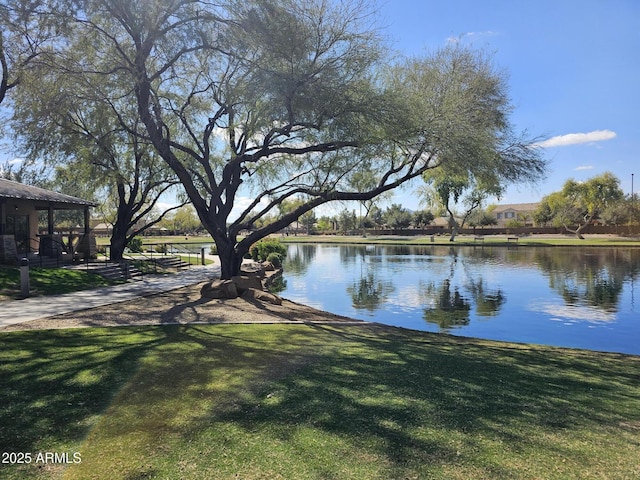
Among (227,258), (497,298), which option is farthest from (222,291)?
(497,298)

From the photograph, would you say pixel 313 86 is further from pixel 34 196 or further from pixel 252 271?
pixel 34 196

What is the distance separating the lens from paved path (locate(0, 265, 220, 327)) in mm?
10336

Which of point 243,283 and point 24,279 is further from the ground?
point 24,279

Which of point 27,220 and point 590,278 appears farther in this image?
point 27,220

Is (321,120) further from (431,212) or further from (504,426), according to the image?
(431,212)

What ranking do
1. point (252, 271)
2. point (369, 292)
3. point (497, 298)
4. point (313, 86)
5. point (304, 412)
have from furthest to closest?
point (252, 271) → point (369, 292) → point (497, 298) → point (313, 86) → point (304, 412)

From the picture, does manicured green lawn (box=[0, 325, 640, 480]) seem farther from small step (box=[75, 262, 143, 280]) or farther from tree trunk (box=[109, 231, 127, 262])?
tree trunk (box=[109, 231, 127, 262])

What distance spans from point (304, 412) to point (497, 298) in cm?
1482

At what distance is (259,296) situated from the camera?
46.5ft

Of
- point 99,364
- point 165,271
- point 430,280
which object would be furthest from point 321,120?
point 165,271

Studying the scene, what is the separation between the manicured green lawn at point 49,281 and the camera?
14.0 metres

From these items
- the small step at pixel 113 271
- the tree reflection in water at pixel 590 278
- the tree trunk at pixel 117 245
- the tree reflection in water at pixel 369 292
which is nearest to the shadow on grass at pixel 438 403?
the tree reflection in water at pixel 369 292

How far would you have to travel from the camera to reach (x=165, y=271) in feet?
76.9

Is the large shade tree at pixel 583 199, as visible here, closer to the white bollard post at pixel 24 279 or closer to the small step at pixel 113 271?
the small step at pixel 113 271
